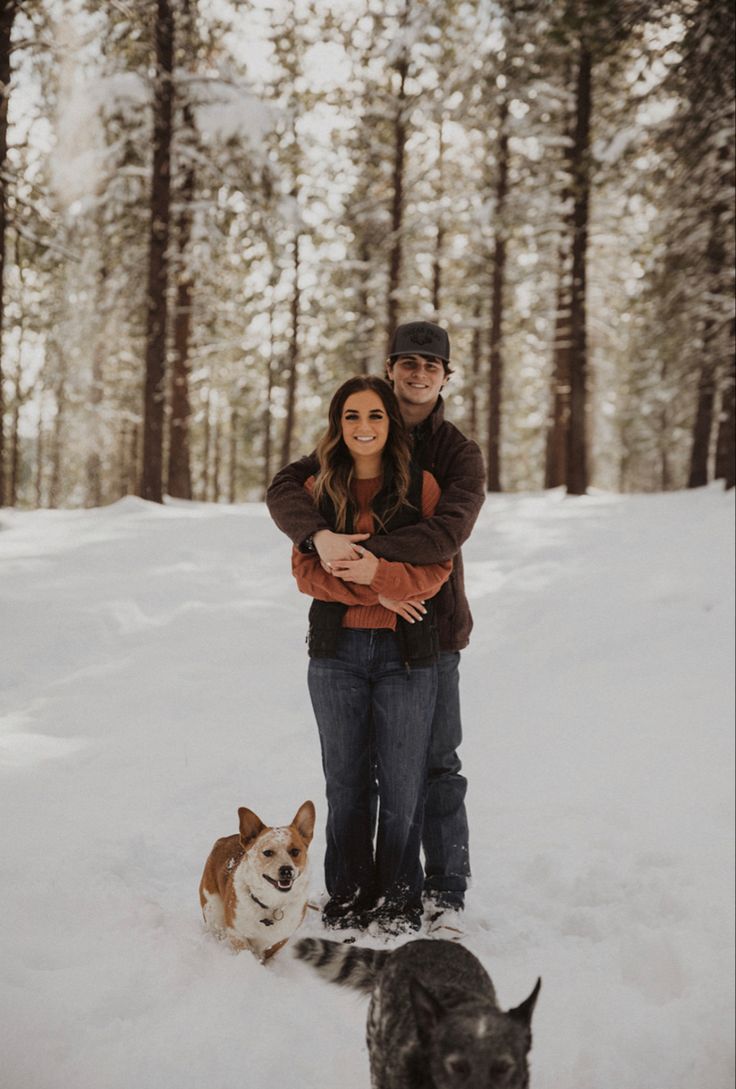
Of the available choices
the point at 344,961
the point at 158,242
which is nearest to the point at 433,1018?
the point at 344,961

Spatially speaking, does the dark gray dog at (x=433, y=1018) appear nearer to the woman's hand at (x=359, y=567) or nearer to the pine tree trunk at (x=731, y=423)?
the woman's hand at (x=359, y=567)

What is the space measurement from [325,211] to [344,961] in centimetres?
1639

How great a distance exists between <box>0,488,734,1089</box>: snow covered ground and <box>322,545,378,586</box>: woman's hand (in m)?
0.69

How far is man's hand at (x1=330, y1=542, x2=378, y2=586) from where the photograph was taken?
5.88 ft

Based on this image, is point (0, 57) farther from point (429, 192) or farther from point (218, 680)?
point (429, 192)

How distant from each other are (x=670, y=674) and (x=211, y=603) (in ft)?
15.4

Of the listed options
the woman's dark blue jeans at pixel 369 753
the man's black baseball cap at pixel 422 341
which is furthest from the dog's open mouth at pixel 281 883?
the man's black baseball cap at pixel 422 341

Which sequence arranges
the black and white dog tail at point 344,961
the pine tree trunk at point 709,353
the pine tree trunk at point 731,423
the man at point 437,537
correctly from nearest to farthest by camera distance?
the black and white dog tail at point 344,961, the man at point 437,537, the pine tree trunk at point 709,353, the pine tree trunk at point 731,423

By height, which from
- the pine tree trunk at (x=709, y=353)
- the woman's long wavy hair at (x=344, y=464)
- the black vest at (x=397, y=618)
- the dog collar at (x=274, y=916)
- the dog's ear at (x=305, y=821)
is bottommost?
the dog collar at (x=274, y=916)

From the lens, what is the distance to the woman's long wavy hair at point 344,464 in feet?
6.15

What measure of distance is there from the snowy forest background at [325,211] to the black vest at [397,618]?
2.14 feet

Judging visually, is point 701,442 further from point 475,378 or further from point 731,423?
point 475,378

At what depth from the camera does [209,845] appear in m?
2.00

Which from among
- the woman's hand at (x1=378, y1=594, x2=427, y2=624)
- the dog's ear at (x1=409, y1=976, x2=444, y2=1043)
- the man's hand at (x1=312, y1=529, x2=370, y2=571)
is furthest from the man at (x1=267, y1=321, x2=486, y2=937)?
the dog's ear at (x1=409, y1=976, x2=444, y2=1043)
